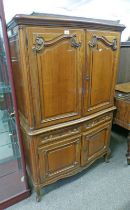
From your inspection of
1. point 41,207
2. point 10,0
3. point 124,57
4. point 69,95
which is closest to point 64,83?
point 69,95

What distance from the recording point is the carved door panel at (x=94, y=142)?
170 cm

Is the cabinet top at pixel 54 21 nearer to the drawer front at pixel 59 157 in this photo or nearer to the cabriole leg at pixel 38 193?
the drawer front at pixel 59 157

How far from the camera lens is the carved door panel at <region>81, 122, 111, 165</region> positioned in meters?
1.70

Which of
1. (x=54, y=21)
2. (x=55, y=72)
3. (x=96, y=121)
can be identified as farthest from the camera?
(x=96, y=121)

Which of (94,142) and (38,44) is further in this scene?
(94,142)

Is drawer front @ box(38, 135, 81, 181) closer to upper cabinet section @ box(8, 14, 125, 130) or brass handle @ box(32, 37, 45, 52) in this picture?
upper cabinet section @ box(8, 14, 125, 130)

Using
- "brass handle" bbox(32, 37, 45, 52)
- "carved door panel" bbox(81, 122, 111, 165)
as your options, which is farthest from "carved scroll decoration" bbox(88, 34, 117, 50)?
"carved door panel" bbox(81, 122, 111, 165)

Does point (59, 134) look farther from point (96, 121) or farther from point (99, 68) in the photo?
point (99, 68)

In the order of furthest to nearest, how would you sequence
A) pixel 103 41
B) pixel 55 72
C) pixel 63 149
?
pixel 63 149 → pixel 103 41 → pixel 55 72

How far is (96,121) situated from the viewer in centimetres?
171

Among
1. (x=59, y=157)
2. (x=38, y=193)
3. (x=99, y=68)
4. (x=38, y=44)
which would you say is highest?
(x=38, y=44)

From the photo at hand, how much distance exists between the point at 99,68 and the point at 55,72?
Answer: 1.55 ft

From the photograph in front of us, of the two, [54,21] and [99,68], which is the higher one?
[54,21]

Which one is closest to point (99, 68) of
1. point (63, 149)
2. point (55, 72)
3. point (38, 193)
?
point (55, 72)
